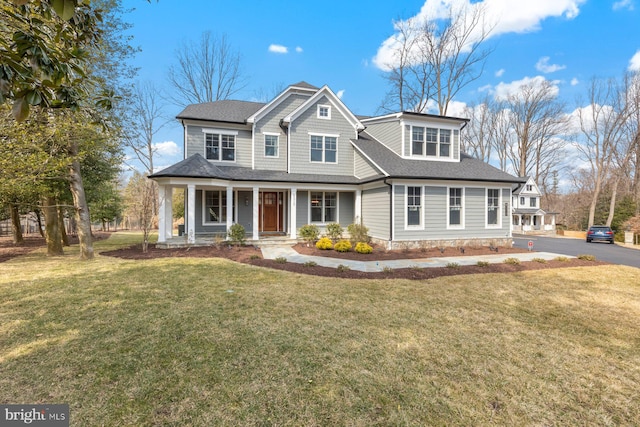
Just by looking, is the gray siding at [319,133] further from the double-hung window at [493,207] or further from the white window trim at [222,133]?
the double-hung window at [493,207]

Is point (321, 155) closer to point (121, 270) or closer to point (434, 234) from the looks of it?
point (434, 234)

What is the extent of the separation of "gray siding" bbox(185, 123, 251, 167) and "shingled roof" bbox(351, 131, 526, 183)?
18.5ft

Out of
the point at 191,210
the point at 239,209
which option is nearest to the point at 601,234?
the point at 239,209

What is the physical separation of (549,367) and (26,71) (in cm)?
559

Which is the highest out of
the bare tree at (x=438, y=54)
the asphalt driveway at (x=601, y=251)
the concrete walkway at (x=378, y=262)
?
the bare tree at (x=438, y=54)

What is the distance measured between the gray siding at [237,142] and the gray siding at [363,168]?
5646 millimetres

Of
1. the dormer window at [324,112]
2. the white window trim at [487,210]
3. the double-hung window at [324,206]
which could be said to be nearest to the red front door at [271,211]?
the double-hung window at [324,206]

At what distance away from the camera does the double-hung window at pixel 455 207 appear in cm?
1295

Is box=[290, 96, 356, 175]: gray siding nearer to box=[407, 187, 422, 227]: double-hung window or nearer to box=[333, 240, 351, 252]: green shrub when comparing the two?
box=[407, 187, 422, 227]: double-hung window

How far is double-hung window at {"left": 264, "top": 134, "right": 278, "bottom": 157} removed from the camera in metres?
14.5

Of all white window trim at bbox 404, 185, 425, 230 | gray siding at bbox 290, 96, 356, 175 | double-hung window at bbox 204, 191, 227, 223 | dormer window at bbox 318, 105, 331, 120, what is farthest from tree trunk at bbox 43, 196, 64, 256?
white window trim at bbox 404, 185, 425, 230

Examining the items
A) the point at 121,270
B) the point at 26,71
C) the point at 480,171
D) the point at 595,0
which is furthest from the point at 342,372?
the point at 595,0

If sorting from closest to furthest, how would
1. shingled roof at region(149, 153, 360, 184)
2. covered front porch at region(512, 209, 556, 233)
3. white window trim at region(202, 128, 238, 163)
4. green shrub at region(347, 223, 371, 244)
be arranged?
shingled roof at region(149, 153, 360, 184) → green shrub at region(347, 223, 371, 244) → white window trim at region(202, 128, 238, 163) → covered front porch at region(512, 209, 556, 233)

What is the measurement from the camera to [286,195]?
15.3 meters
